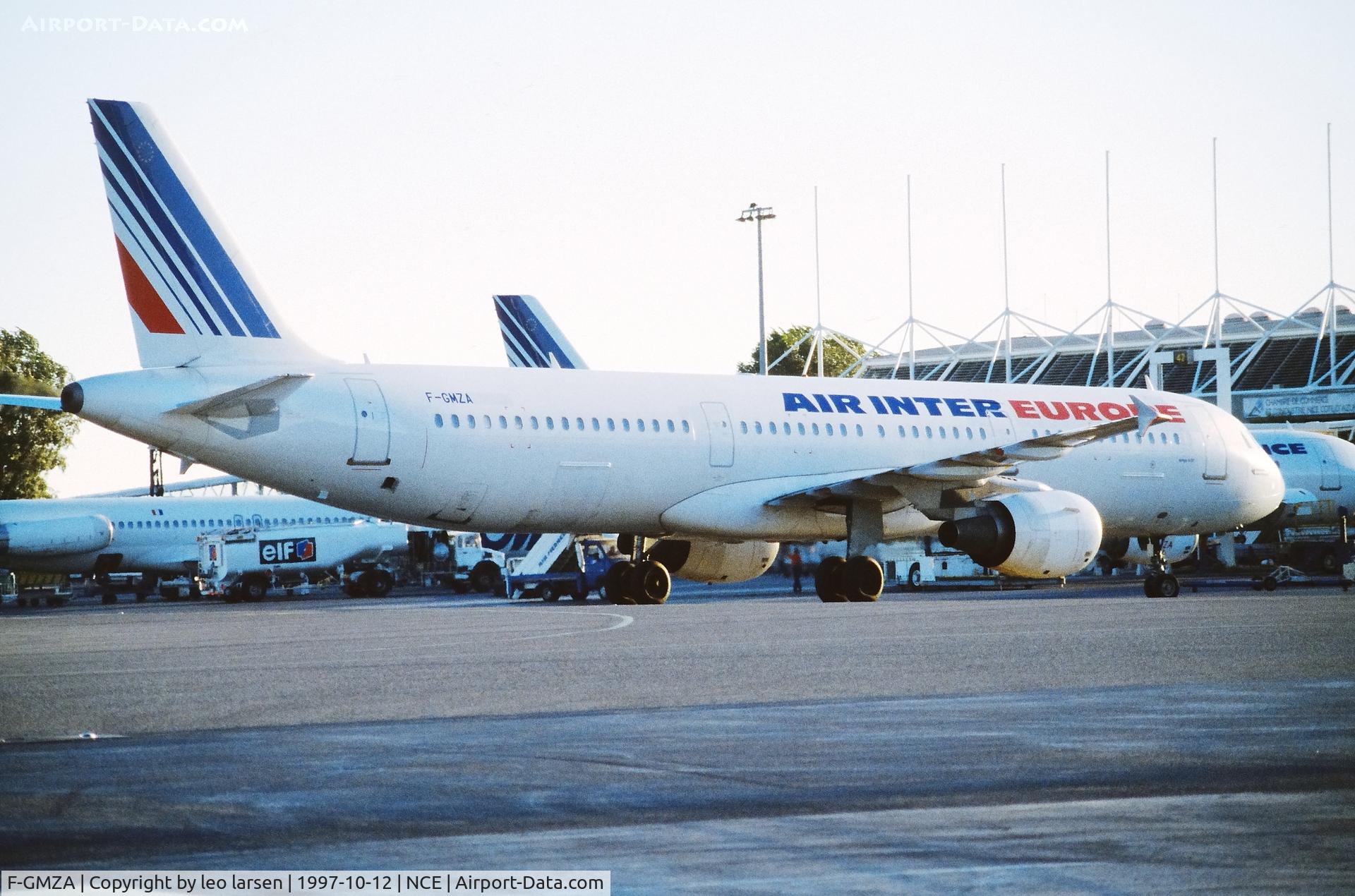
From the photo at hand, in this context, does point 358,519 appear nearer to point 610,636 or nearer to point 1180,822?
point 610,636

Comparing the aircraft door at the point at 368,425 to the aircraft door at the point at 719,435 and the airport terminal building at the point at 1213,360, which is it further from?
the airport terminal building at the point at 1213,360

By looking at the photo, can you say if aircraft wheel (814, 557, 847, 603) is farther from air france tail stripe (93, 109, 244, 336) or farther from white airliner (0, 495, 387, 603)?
white airliner (0, 495, 387, 603)

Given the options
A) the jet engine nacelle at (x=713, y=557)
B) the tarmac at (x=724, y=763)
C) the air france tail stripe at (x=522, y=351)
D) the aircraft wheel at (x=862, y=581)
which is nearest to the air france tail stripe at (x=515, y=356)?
the air france tail stripe at (x=522, y=351)

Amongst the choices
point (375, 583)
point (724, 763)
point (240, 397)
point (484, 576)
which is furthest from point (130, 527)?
point (724, 763)

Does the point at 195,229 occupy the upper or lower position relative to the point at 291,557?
upper

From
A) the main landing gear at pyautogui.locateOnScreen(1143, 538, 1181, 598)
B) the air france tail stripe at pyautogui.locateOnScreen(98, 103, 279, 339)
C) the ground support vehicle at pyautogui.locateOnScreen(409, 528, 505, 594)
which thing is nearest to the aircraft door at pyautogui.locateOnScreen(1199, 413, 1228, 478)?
the main landing gear at pyautogui.locateOnScreen(1143, 538, 1181, 598)

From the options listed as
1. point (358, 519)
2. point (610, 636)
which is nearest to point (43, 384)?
point (358, 519)

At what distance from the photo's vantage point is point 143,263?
73.5 ft

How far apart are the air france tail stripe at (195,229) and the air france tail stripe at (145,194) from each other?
0.09m

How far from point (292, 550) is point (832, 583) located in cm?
3320

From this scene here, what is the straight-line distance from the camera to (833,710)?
932 centimetres

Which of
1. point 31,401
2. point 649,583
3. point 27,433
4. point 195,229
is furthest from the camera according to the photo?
point 27,433

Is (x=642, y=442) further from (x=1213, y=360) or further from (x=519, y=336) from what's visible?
(x=1213, y=360)

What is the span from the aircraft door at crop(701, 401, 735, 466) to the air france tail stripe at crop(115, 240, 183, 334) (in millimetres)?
8418
